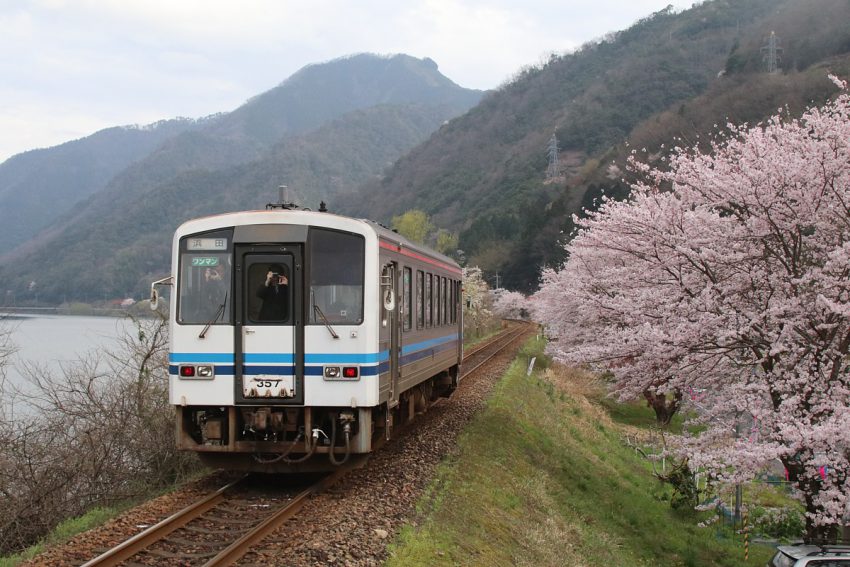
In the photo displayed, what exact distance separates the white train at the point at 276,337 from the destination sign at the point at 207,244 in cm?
1

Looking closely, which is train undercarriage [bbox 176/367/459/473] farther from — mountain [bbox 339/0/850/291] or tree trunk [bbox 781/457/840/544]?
mountain [bbox 339/0/850/291]

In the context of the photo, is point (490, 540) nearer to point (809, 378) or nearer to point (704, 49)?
point (809, 378)

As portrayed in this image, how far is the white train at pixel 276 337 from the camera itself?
8281 mm

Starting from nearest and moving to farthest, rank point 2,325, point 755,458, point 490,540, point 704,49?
point 490,540 < point 755,458 < point 2,325 < point 704,49

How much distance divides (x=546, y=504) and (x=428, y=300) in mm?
3431

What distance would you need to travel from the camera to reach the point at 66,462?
37.3ft

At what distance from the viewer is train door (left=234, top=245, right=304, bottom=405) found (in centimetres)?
828

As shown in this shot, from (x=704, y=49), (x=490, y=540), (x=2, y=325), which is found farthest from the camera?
(x=704, y=49)

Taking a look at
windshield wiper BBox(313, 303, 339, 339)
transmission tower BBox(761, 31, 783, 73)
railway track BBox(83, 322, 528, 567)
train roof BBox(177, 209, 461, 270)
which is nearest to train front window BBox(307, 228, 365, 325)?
windshield wiper BBox(313, 303, 339, 339)

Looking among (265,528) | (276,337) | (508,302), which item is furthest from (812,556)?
(508,302)

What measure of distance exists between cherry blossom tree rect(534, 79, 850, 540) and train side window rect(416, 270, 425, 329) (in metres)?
2.77

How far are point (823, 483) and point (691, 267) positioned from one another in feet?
11.5

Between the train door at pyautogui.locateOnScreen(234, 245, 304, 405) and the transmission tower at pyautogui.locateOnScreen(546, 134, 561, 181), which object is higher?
the transmission tower at pyautogui.locateOnScreen(546, 134, 561, 181)

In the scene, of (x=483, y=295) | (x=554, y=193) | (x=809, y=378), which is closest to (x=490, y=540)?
(x=809, y=378)
